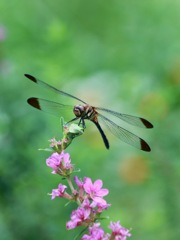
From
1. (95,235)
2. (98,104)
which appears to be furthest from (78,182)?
(98,104)

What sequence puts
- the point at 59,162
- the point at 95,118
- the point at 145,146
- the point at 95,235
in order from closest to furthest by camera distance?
the point at 95,235 < the point at 59,162 < the point at 145,146 < the point at 95,118

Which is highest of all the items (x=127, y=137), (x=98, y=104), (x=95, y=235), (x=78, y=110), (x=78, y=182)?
(x=98, y=104)

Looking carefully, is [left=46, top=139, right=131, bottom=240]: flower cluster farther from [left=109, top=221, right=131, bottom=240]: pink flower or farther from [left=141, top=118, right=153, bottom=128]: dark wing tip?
[left=141, top=118, right=153, bottom=128]: dark wing tip

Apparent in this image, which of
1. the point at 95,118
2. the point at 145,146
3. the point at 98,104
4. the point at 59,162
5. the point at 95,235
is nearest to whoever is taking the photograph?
the point at 95,235

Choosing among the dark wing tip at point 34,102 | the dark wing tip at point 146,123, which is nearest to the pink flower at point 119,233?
the dark wing tip at point 146,123

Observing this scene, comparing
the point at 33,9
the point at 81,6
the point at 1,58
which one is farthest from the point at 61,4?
the point at 1,58

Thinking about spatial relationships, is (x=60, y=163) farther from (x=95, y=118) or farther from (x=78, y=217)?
(x=95, y=118)

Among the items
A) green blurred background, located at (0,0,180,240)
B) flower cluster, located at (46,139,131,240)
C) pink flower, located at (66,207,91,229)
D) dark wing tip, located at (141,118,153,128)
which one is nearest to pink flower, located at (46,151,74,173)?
flower cluster, located at (46,139,131,240)
